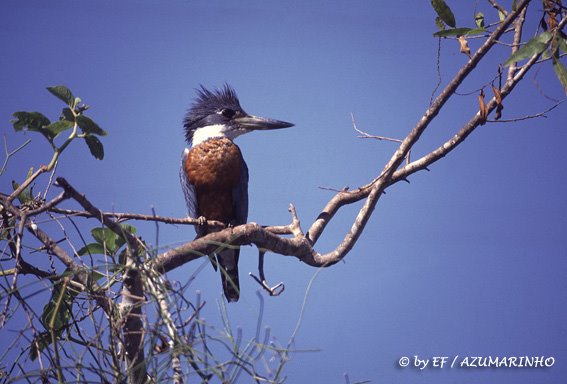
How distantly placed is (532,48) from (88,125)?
5.11ft

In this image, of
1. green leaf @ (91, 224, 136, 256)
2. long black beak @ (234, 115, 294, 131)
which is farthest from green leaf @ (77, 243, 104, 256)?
long black beak @ (234, 115, 294, 131)

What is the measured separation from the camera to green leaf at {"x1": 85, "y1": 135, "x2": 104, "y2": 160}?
86.7 inches

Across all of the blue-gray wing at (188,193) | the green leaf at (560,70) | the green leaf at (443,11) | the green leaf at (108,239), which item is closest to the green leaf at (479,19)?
the green leaf at (443,11)

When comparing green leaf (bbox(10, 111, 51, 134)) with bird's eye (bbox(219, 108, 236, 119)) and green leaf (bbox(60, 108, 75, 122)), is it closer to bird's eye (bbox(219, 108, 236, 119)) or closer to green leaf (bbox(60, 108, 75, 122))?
green leaf (bbox(60, 108, 75, 122))

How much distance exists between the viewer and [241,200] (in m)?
4.15

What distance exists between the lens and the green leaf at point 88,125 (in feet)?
6.78

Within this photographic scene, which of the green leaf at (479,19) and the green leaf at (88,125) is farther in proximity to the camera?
the green leaf at (479,19)

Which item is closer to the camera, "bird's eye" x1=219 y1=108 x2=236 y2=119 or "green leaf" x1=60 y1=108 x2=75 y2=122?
"green leaf" x1=60 y1=108 x2=75 y2=122

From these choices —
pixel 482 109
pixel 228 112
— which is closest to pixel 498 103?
pixel 482 109

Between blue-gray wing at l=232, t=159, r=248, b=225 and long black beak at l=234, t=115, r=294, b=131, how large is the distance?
0.55 meters

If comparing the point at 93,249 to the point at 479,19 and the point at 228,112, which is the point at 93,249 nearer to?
the point at 479,19

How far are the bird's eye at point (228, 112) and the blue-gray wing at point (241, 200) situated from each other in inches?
25.1

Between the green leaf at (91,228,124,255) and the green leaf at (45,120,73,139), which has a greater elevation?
the green leaf at (45,120,73,139)

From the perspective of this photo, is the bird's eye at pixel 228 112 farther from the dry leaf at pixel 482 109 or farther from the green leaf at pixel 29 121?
the green leaf at pixel 29 121
